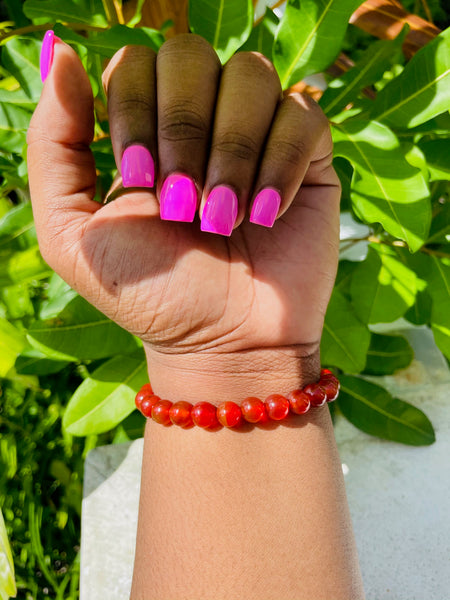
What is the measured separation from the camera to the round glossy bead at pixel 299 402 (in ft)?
2.50

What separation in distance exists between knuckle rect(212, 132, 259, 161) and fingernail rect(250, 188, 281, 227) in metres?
0.04

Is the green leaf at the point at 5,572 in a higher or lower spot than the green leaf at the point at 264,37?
lower

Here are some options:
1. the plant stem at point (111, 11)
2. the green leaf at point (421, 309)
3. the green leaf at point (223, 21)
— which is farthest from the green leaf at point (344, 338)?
the plant stem at point (111, 11)

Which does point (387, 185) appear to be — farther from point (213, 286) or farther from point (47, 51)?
point (47, 51)

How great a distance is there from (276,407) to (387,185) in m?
0.33

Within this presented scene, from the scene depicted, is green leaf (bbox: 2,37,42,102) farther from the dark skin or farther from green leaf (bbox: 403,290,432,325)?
green leaf (bbox: 403,290,432,325)

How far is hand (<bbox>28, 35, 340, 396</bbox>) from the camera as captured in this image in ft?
1.97

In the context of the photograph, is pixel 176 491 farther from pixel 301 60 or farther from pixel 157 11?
pixel 157 11

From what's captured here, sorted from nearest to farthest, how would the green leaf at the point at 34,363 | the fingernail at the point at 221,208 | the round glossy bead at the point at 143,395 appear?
the fingernail at the point at 221,208, the round glossy bead at the point at 143,395, the green leaf at the point at 34,363

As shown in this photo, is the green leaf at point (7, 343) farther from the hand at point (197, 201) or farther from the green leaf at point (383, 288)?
the green leaf at point (383, 288)

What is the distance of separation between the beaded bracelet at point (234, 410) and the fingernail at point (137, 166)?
0.30 meters

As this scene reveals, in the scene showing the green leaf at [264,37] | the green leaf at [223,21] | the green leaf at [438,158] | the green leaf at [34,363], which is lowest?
the green leaf at [34,363]

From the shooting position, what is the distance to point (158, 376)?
809 mm

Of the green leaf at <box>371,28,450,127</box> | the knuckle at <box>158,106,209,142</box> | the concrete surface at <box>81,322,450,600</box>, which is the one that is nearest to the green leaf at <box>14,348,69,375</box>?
the concrete surface at <box>81,322,450,600</box>
